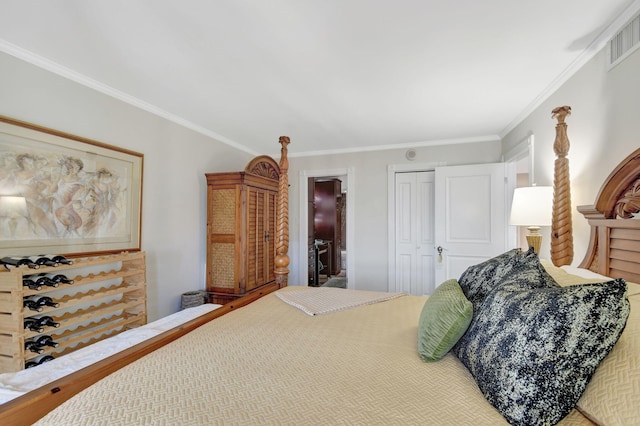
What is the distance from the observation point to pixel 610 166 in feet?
5.19

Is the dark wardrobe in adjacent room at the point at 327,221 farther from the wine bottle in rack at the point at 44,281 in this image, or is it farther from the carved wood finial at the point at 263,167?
the wine bottle in rack at the point at 44,281

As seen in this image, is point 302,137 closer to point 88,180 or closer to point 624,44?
point 88,180

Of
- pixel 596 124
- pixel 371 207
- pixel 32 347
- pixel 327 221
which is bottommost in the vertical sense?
pixel 32 347

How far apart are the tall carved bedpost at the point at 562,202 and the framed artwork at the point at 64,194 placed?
3.26 m

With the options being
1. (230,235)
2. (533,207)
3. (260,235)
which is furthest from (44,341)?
(533,207)

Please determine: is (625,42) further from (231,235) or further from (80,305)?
(80,305)

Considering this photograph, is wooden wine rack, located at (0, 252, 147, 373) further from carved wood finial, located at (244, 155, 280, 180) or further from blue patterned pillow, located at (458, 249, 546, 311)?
blue patterned pillow, located at (458, 249, 546, 311)

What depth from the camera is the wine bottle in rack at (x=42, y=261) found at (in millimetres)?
1712

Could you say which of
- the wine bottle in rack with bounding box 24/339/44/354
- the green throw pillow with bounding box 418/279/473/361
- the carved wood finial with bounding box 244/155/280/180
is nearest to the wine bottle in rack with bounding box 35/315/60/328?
the wine bottle in rack with bounding box 24/339/44/354

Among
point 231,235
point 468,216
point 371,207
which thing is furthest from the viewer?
point 371,207

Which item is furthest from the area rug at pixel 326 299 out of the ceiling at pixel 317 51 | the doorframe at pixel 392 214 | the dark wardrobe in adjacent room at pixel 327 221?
the dark wardrobe in adjacent room at pixel 327 221

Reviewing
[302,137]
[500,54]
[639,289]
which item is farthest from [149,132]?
[639,289]

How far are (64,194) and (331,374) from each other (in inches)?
91.0

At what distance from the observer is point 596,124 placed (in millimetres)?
1719
